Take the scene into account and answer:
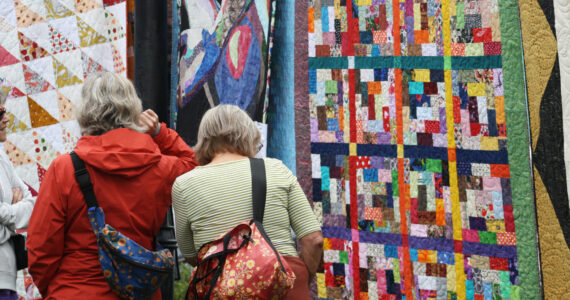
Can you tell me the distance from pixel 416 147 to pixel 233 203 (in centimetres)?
138

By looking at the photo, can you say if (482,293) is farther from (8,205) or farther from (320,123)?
(8,205)

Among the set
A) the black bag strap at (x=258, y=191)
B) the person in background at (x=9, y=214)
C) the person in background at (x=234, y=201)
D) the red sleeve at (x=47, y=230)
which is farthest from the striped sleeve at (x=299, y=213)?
the person in background at (x=9, y=214)

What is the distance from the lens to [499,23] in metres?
2.62

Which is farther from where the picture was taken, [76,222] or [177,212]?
[177,212]

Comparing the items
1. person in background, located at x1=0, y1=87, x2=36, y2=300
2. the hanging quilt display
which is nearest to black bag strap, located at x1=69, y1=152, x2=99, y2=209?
person in background, located at x1=0, y1=87, x2=36, y2=300

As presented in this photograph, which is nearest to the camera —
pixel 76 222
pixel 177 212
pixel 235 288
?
pixel 235 288

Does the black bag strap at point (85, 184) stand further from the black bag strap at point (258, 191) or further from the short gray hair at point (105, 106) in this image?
the black bag strap at point (258, 191)

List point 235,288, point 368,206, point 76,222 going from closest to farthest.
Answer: point 235,288 → point 76,222 → point 368,206

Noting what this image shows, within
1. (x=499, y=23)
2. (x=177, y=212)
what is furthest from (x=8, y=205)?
(x=499, y=23)

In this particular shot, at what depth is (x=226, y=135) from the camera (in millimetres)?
1786

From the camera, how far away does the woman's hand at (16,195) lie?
6.72 ft

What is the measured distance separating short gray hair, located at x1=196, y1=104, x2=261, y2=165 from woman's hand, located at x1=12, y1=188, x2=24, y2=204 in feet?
2.46

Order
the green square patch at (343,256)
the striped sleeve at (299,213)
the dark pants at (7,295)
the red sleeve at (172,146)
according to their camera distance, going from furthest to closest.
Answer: the green square patch at (343,256) → the red sleeve at (172,146) → the dark pants at (7,295) → the striped sleeve at (299,213)

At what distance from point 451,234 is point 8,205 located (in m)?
1.95
